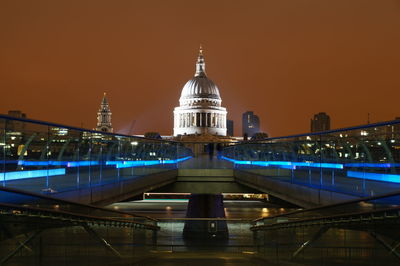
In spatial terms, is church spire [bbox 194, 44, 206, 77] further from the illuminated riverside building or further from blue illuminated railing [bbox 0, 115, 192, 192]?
blue illuminated railing [bbox 0, 115, 192, 192]

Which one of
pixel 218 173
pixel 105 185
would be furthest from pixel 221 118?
pixel 105 185

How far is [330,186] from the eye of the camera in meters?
10.1

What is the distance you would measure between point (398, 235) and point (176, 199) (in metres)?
81.7

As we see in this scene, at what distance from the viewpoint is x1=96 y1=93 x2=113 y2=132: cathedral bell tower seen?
18226 cm

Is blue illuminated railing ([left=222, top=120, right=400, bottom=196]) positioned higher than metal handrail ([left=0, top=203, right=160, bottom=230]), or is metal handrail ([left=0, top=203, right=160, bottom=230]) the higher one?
blue illuminated railing ([left=222, top=120, right=400, bottom=196])

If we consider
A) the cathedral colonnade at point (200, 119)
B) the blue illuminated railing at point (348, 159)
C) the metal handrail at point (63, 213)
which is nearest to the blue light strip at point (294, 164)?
the blue illuminated railing at point (348, 159)

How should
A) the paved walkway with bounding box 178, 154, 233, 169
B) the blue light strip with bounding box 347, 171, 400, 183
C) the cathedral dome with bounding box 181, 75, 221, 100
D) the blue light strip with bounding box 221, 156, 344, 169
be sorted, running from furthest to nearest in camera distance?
the cathedral dome with bounding box 181, 75, 221, 100, the paved walkway with bounding box 178, 154, 233, 169, the blue light strip with bounding box 221, 156, 344, 169, the blue light strip with bounding box 347, 171, 400, 183

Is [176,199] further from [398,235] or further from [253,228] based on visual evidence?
[398,235]

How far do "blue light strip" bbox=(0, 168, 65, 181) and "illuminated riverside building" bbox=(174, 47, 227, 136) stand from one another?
142674mm

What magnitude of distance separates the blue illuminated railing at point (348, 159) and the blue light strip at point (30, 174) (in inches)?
188

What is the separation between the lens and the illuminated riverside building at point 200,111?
15638 cm

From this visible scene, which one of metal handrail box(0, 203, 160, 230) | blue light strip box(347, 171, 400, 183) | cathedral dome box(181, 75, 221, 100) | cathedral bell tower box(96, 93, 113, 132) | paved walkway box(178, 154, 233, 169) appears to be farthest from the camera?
cathedral bell tower box(96, 93, 113, 132)

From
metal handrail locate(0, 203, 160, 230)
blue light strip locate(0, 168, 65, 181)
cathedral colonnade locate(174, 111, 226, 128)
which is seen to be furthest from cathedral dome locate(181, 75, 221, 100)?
metal handrail locate(0, 203, 160, 230)

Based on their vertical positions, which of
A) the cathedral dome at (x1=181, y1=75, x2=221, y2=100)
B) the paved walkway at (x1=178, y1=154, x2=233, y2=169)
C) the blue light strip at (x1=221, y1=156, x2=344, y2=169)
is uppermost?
the cathedral dome at (x1=181, y1=75, x2=221, y2=100)
